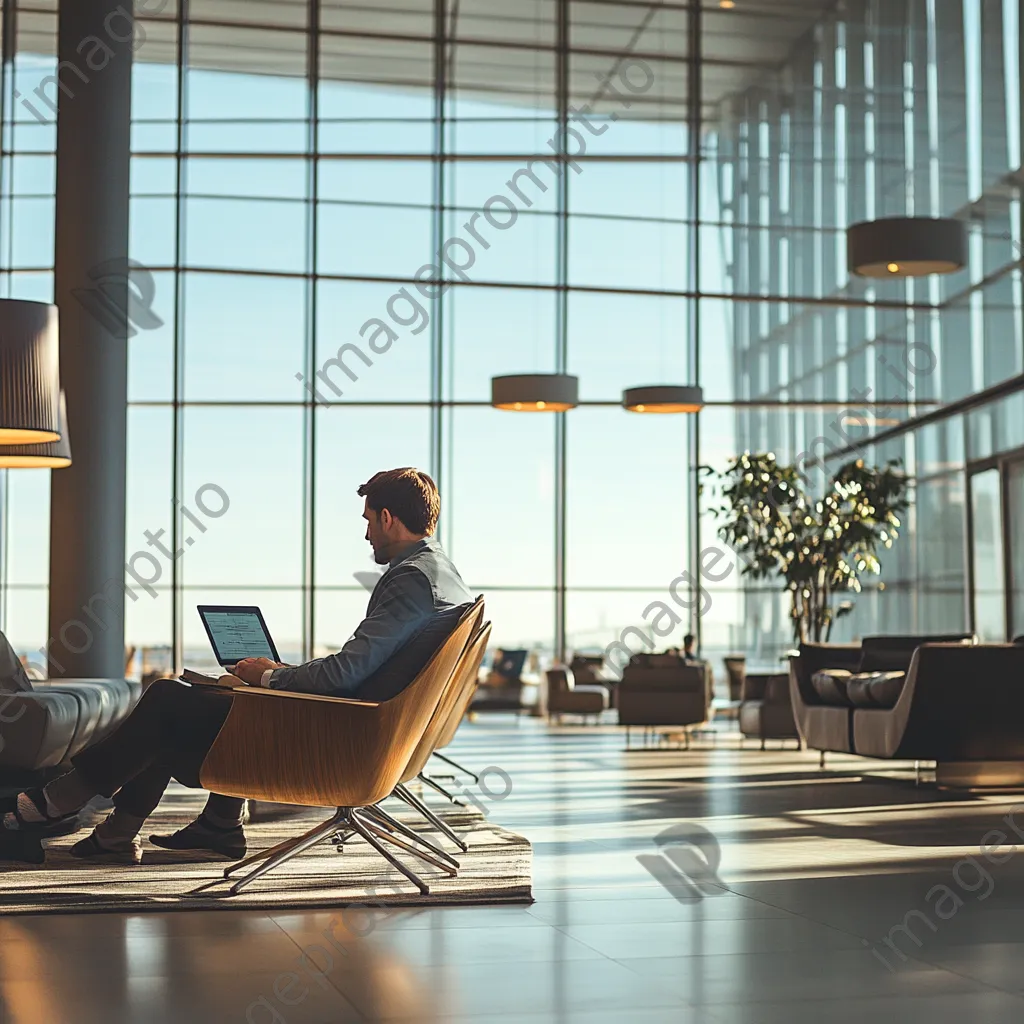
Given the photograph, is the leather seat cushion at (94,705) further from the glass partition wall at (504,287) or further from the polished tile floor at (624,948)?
the glass partition wall at (504,287)

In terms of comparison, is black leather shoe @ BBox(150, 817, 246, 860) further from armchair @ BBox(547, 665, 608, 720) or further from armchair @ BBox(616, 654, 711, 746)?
armchair @ BBox(547, 665, 608, 720)

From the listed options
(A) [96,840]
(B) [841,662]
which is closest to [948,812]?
(B) [841,662]

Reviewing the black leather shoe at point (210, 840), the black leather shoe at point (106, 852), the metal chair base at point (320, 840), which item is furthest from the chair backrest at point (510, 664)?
the metal chair base at point (320, 840)

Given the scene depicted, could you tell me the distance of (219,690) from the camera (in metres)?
3.91

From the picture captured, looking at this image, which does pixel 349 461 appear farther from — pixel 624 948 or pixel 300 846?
pixel 624 948

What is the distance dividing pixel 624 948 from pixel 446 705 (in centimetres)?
120

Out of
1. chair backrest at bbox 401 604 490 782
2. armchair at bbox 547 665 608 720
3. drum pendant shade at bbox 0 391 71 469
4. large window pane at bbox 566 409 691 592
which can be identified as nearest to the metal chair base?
chair backrest at bbox 401 604 490 782

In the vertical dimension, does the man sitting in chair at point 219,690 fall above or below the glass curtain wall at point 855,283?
below

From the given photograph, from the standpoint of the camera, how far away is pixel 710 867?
412 cm

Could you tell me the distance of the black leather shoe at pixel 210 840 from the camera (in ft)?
13.7

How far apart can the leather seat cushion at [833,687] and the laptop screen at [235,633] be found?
398cm

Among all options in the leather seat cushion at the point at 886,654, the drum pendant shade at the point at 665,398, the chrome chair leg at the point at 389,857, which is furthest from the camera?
the drum pendant shade at the point at 665,398

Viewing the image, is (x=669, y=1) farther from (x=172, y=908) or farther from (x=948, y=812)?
(x=172, y=908)

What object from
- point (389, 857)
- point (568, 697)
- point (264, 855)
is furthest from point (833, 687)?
point (568, 697)
